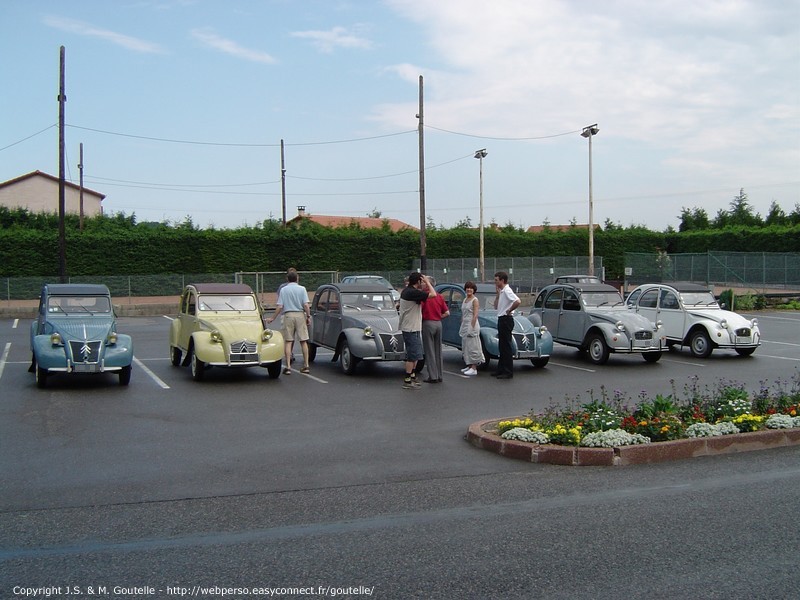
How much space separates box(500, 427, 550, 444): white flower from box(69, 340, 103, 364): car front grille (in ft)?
24.0

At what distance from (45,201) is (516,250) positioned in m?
45.7

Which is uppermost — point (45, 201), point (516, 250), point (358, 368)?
point (45, 201)

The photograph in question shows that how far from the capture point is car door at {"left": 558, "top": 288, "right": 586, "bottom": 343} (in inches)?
681

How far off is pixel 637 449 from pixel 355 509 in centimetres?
320

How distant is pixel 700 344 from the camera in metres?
17.9

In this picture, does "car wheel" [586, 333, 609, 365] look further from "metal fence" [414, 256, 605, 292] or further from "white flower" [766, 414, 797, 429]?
"metal fence" [414, 256, 605, 292]

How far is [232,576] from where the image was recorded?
487 centimetres

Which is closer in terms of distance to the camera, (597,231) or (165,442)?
(165,442)

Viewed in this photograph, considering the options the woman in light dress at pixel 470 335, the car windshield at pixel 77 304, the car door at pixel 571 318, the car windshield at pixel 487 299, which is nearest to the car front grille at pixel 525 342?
the woman in light dress at pixel 470 335

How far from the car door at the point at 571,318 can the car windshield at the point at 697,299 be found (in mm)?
3009

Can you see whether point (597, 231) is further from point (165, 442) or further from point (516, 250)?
point (165, 442)

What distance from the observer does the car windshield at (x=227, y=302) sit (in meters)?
14.9

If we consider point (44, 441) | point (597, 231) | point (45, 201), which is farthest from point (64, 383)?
point (45, 201)

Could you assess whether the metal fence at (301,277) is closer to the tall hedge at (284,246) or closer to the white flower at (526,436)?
the tall hedge at (284,246)
